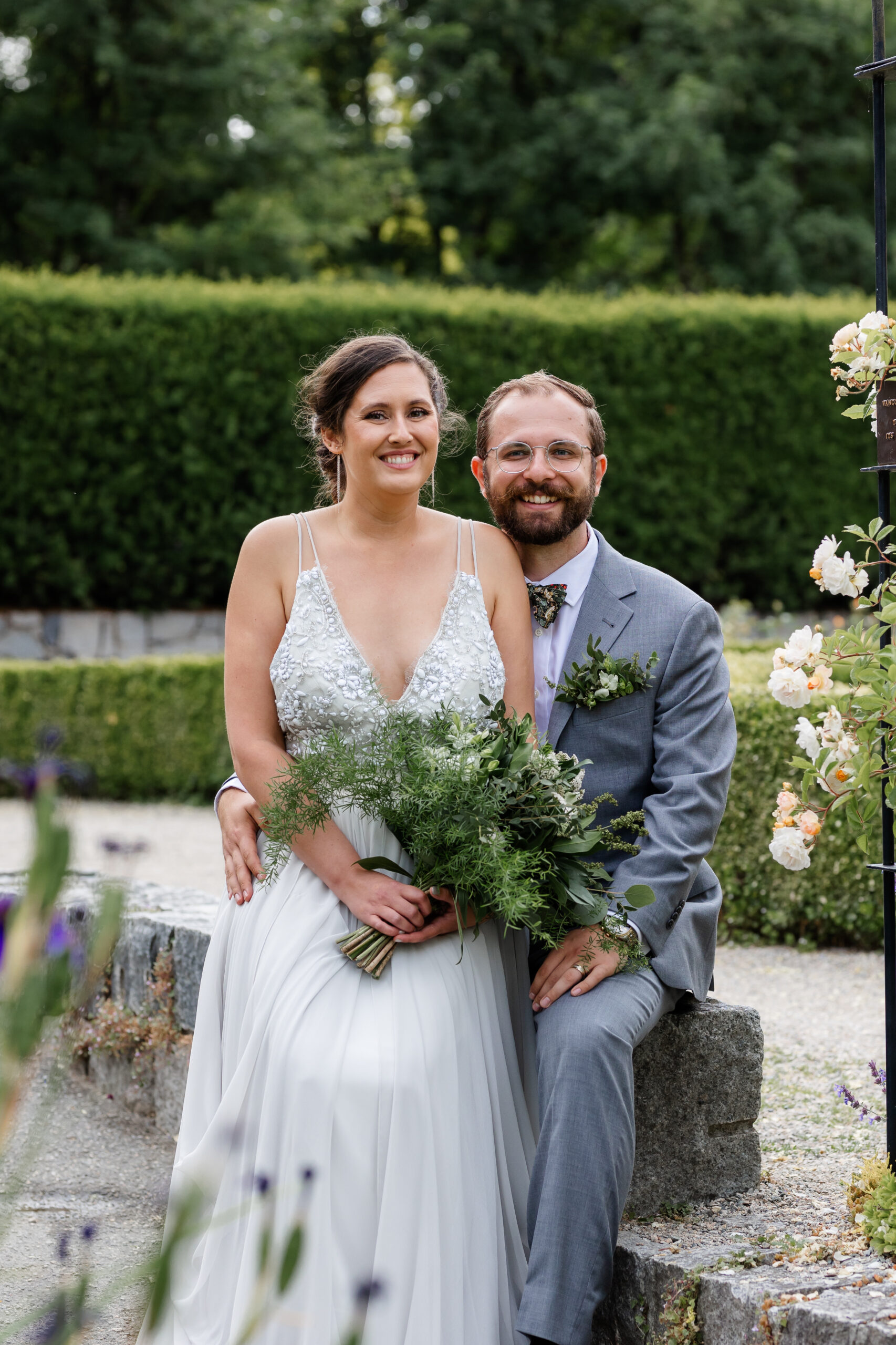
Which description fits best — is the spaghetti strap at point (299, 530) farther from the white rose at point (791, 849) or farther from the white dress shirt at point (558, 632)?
the white rose at point (791, 849)

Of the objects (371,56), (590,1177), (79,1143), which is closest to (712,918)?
(590,1177)

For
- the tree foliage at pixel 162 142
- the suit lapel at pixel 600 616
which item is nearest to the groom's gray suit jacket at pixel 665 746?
the suit lapel at pixel 600 616

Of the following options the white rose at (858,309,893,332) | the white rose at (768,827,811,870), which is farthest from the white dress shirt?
the white rose at (858,309,893,332)

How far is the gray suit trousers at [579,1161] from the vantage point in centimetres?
240

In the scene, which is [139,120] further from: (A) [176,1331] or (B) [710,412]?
(A) [176,1331]

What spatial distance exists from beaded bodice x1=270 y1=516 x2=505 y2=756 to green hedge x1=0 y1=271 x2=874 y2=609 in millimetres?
7804

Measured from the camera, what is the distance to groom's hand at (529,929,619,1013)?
2711 millimetres

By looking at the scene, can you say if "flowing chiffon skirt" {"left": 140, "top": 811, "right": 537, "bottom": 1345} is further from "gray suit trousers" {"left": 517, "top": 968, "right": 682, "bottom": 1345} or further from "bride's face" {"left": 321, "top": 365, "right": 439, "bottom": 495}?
"bride's face" {"left": 321, "top": 365, "right": 439, "bottom": 495}

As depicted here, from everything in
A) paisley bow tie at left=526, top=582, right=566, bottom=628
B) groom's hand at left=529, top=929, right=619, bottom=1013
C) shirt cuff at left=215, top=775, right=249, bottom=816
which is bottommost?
groom's hand at left=529, top=929, right=619, bottom=1013

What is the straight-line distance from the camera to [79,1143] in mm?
4254

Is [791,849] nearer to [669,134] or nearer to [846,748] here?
[846,748]

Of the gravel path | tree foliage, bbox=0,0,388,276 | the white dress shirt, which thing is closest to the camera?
the white dress shirt

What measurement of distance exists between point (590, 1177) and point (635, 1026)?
1.03ft

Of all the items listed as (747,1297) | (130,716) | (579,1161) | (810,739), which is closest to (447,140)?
(130,716)
